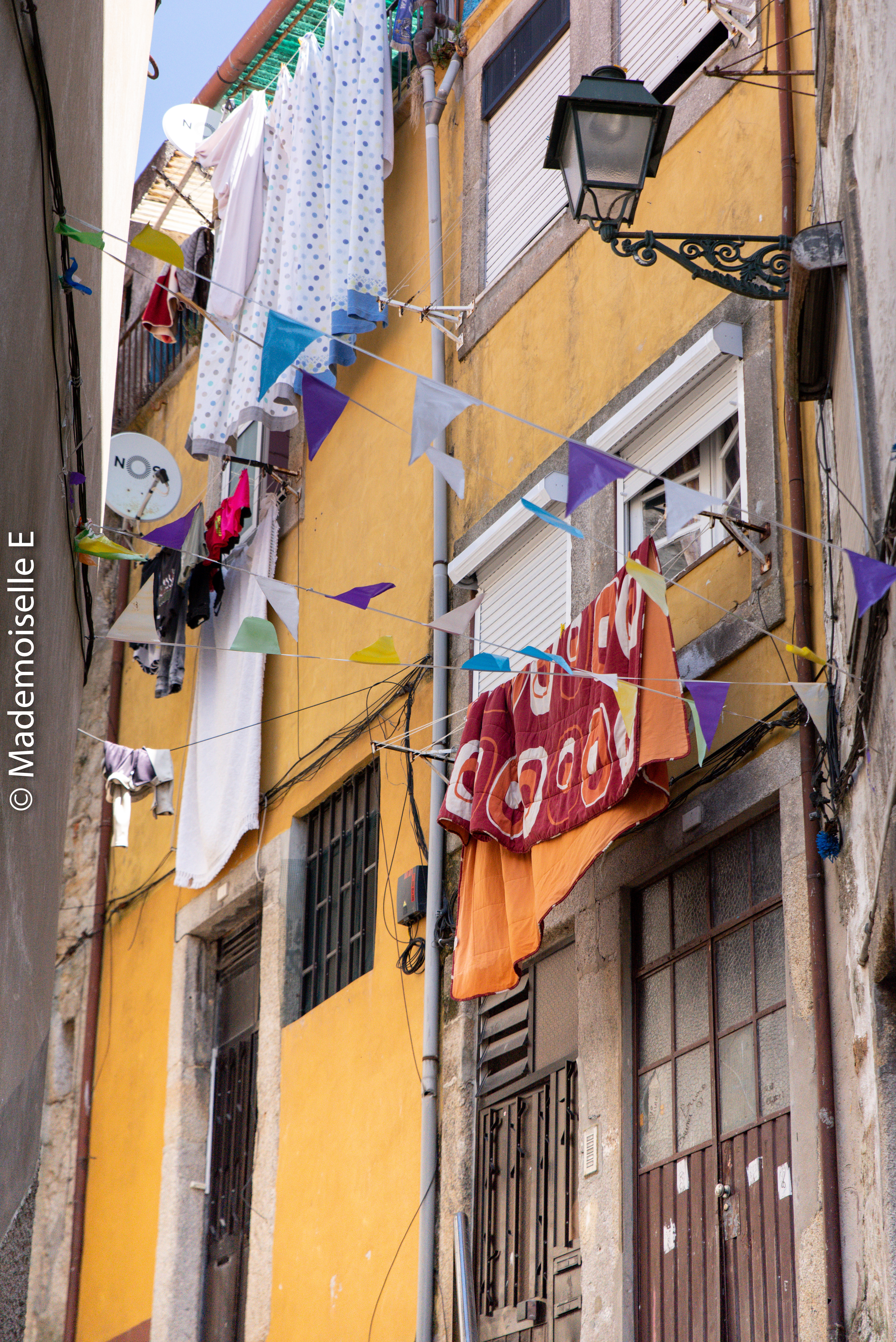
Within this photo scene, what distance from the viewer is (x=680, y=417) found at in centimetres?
839

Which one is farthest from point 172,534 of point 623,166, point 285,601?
point 623,166

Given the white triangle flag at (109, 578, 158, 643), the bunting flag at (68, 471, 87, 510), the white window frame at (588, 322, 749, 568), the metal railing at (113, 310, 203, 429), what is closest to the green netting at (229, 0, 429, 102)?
the metal railing at (113, 310, 203, 429)

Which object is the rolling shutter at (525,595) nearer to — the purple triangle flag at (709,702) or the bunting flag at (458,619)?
the bunting flag at (458,619)

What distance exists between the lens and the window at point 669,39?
29.1 feet

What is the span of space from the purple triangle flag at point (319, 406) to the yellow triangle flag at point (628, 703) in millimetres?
1796

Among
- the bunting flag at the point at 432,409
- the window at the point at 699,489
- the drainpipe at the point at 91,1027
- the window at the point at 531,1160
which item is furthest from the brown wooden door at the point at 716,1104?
the drainpipe at the point at 91,1027

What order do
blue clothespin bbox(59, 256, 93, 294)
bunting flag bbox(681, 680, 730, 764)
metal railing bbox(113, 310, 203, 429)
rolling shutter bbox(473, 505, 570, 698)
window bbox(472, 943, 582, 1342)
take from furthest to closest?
metal railing bbox(113, 310, 203, 429), rolling shutter bbox(473, 505, 570, 698), window bbox(472, 943, 582, 1342), bunting flag bbox(681, 680, 730, 764), blue clothespin bbox(59, 256, 93, 294)

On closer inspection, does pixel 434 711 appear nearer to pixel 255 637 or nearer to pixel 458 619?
pixel 458 619

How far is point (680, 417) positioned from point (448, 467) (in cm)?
280

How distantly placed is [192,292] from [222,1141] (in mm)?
7057

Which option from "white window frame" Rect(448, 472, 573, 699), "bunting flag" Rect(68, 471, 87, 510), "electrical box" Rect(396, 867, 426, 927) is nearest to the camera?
"bunting flag" Rect(68, 471, 87, 510)

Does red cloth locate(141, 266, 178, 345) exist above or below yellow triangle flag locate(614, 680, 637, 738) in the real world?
above

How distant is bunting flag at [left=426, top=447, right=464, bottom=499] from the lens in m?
5.84

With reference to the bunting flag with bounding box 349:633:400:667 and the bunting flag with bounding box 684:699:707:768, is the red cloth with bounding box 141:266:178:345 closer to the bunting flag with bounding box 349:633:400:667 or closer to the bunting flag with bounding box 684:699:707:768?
the bunting flag with bounding box 349:633:400:667
